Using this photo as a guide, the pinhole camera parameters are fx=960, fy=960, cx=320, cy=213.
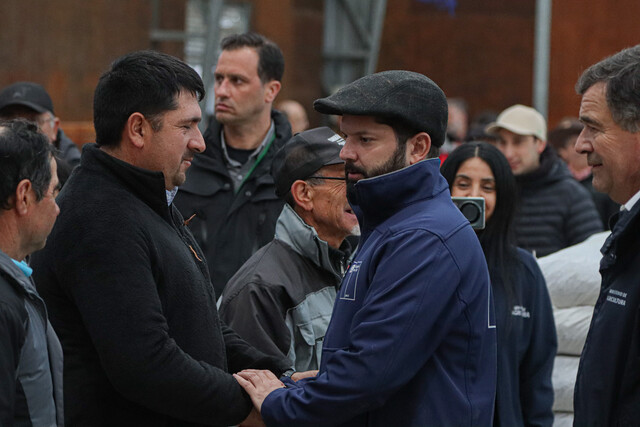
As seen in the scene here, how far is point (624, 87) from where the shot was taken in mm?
3029

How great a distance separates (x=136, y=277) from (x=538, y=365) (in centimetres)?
235

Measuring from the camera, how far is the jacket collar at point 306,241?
11.7 feet

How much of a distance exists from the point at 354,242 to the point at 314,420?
1.94 metres

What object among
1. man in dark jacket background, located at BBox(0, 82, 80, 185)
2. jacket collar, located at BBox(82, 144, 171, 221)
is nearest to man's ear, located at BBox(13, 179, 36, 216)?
jacket collar, located at BBox(82, 144, 171, 221)

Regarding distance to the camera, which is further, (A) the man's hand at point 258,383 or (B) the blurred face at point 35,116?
(B) the blurred face at point 35,116

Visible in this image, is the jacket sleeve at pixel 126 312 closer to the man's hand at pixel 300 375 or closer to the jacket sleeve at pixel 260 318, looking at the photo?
the man's hand at pixel 300 375

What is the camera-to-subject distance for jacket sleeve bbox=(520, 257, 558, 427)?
4.40 metres

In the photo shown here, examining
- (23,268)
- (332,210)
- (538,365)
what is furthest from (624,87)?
(23,268)

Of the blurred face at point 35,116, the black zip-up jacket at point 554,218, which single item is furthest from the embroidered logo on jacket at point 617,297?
the blurred face at point 35,116

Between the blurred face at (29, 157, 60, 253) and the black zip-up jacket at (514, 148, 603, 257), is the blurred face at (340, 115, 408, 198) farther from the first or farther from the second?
the black zip-up jacket at (514, 148, 603, 257)

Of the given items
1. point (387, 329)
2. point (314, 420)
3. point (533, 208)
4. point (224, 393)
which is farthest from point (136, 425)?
point (533, 208)

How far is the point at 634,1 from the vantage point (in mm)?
13383

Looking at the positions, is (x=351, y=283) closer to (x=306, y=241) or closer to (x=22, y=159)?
(x=306, y=241)

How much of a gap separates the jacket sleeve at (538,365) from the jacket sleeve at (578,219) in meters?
1.99
